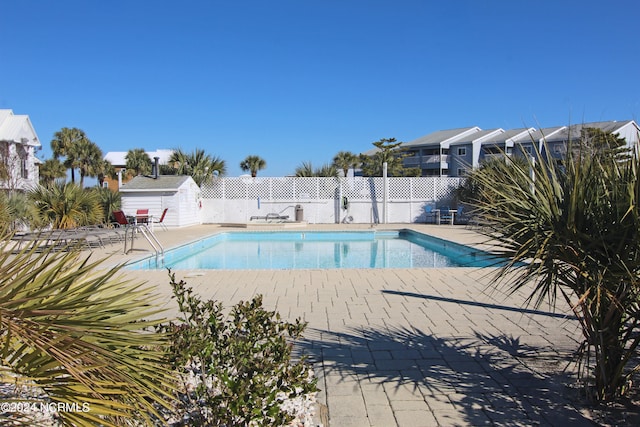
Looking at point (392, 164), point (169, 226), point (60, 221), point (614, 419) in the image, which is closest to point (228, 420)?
point (614, 419)

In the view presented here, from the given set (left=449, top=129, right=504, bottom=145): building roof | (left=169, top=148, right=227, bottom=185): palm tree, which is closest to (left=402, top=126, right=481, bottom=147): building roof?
(left=449, top=129, right=504, bottom=145): building roof

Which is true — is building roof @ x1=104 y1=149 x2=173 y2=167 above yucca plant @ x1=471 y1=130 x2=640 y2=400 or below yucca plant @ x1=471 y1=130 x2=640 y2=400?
above

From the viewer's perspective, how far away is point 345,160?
3519 cm

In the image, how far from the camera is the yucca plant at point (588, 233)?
2537 millimetres

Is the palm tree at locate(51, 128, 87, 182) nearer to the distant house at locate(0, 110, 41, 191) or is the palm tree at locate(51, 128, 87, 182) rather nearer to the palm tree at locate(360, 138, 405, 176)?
the distant house at locate(0, 110, 41, 191)

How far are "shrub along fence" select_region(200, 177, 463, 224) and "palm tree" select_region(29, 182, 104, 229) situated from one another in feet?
24.2

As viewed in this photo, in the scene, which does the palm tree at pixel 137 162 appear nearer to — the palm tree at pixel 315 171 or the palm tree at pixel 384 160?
the palm tree at pixel 315 171

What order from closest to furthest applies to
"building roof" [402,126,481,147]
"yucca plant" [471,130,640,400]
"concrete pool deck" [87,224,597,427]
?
1. "yucca plant" [471,130,640,400]
2. "concrete pool deck" [87,224,597,427]
3. "building roof" [402,126,481,147]

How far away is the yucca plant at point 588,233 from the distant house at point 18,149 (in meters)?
18.6

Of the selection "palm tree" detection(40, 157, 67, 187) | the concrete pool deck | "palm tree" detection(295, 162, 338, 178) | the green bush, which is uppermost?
"palm tree" detection(40, 157, 67, 187)

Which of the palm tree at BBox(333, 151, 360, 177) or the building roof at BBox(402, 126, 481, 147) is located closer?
the palm tree at BBox(333, 151, 360, 177)

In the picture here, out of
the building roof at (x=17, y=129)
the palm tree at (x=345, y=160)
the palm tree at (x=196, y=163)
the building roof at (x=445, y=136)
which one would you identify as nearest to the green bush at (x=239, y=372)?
the palm tree at (x=196, y=163)

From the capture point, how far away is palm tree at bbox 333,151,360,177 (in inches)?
1378

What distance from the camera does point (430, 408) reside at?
9.58 ft
